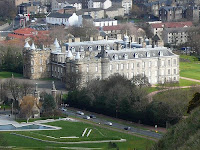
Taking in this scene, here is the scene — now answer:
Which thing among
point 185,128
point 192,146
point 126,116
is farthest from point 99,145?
point 192,146

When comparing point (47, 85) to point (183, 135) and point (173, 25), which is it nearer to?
point (183, 135)

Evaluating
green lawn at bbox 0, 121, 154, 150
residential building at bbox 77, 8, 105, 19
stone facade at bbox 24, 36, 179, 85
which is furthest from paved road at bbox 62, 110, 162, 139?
residential building at bbox 77, 8, 105, 19

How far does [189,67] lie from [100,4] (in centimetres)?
5618

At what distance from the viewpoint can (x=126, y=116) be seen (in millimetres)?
60000

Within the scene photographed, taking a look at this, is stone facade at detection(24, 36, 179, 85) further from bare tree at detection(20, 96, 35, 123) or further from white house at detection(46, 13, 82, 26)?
white house at detection(46, 13, 82, 26)

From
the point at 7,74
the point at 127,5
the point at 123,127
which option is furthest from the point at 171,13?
the point at 123,127

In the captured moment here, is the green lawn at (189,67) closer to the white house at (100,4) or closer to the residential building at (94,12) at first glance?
the residential building at (94,12)

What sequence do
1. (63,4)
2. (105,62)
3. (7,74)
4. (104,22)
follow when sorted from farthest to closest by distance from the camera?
(63,4)
(104,22)
(7,74)
(105,62)

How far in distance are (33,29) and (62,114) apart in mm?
51214

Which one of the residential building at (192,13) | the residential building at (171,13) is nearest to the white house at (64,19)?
the residential building at (171,13)

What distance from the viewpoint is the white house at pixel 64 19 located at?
117m

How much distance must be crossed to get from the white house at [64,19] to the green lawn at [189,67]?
94.5ft

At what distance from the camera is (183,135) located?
3659 cm

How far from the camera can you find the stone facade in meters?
72.2
